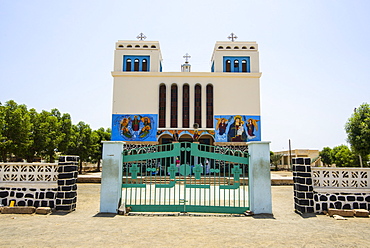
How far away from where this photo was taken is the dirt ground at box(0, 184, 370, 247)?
14.3ft

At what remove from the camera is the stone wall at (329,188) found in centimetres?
659

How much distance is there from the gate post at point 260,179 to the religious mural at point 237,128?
16598mm

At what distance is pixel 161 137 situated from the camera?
23891 millimetres

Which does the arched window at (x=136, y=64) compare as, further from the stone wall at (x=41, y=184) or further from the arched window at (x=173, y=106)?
the stone wall at (x=41, y=184)

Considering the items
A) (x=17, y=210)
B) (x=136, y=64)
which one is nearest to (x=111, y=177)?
(x=17, y=210)

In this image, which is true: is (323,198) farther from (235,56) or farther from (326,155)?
(326,155)

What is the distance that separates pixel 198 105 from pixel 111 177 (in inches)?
700

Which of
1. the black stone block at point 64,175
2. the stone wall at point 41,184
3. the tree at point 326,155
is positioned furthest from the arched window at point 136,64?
the tree at point 326,155

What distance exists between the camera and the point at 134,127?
23281 mm

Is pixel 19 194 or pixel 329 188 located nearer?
pixel 329 188

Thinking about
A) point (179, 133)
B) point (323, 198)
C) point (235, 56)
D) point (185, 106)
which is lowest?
point (323, 198)

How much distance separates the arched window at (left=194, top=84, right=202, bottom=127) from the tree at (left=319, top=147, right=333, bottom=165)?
2624 centimetres

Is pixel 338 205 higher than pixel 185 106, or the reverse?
pixel 185 106

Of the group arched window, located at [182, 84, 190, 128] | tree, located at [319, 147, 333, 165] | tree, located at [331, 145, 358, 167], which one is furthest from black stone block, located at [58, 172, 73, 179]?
tree, located at [319, 147, 333, 165]
